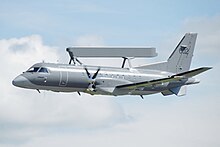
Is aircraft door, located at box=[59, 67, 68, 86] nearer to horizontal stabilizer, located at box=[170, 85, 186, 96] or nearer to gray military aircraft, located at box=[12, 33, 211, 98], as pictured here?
gray military aircraft, located at box=[12, 33, 211, 98]

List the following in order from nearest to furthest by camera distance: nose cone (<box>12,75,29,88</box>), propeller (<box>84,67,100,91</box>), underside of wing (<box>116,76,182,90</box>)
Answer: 1. nose cone (<box>12,75,29,88</box>)
2. underside of wing (<box>116,76,182,90</box>)
3. propeller (<box>84,67,100,91</box>)

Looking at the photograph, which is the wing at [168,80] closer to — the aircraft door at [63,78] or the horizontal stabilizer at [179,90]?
the aircraft door at [63,78]

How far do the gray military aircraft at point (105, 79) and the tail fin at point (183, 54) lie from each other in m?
1.31

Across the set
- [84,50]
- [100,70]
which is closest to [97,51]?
[84,50]

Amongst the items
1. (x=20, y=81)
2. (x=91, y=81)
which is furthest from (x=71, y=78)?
(x=20, y=81)

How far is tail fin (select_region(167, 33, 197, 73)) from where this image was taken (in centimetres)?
9719

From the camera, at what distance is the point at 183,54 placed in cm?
9788

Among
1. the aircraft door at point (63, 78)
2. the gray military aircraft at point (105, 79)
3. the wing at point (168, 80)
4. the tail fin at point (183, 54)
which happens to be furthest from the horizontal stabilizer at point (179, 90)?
the aircraft door at point (63, 78)

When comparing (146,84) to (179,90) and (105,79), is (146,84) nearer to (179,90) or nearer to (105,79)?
(105,79)

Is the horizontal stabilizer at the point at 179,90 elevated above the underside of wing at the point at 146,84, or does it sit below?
below

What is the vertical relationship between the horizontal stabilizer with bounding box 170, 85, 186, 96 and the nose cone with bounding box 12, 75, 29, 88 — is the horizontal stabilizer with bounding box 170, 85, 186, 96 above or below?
below

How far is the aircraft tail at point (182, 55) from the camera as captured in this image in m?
96.9

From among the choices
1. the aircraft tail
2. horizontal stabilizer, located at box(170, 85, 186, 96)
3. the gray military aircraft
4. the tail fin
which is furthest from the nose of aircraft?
the tail fin

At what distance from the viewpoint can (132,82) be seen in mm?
87438
